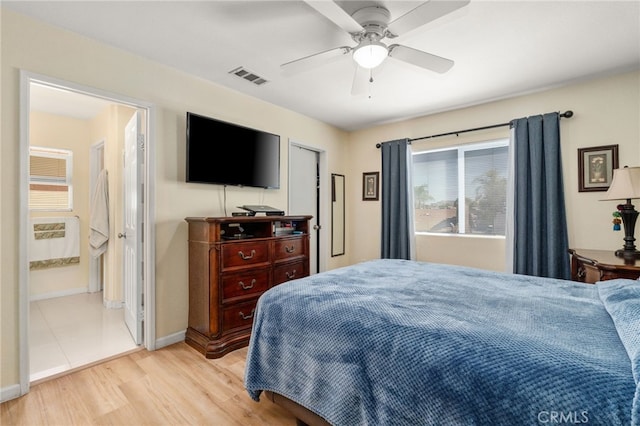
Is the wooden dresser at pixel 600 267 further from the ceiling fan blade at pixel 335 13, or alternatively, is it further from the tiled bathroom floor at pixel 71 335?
the tiled bathroom floor at pixel 71 335

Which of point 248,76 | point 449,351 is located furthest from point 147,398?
point 248,76

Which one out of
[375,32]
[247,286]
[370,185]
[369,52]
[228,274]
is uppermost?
[375,32]

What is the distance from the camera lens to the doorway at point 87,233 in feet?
6.66

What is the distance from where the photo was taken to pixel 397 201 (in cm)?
421

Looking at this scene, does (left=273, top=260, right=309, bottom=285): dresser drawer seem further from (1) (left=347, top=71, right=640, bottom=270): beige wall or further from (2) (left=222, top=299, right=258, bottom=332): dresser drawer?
(1) (left=347, top=71, right=640, bottom=270): beige wall

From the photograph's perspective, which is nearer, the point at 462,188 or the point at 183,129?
the point at 183,129

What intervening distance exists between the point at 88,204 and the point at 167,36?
11.0ft

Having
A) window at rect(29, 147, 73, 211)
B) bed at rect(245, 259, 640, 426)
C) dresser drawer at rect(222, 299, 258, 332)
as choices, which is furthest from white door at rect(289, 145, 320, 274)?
window at rect(29, 147, 73, 211)

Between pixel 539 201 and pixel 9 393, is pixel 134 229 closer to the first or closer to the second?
pixel 9 393

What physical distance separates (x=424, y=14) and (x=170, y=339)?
316 cm

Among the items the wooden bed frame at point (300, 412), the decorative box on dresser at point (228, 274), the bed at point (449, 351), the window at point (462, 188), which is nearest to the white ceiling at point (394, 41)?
the window at point (462, 188)

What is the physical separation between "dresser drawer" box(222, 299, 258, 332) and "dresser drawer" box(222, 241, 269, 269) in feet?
1.23

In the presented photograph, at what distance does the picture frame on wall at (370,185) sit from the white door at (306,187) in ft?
2.43

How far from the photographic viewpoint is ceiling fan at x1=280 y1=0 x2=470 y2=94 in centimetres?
159
